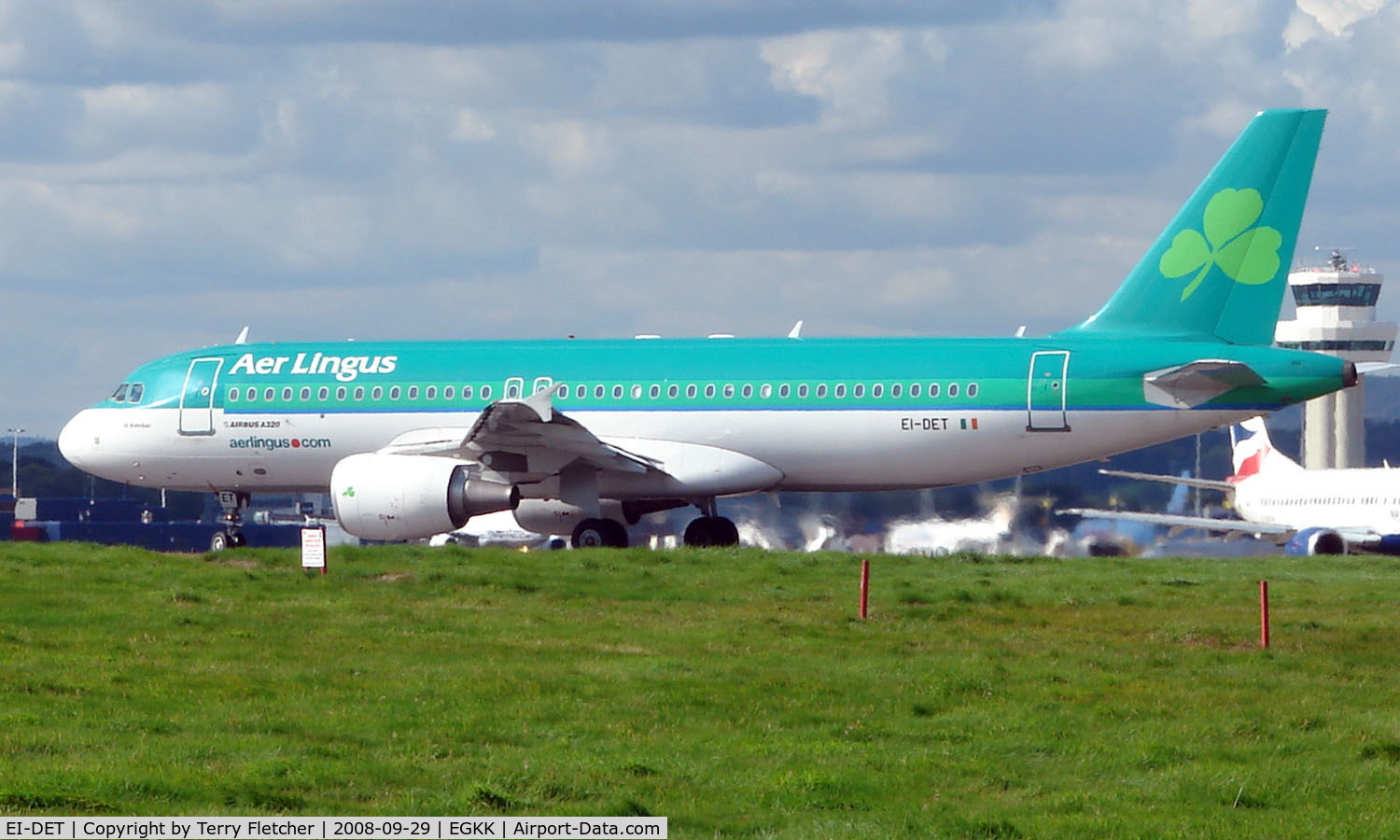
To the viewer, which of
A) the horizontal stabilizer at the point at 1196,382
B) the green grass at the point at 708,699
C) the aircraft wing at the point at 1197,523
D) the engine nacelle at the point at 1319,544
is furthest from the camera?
the engine nacelle at the point at 1319,544

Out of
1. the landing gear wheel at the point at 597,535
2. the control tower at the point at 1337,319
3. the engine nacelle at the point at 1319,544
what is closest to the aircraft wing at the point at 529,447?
the landing gear wheel at the point at 597,535

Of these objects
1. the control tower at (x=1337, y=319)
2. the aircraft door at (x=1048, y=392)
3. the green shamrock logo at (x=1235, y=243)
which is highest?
the control tower at (x=1337, y=319)

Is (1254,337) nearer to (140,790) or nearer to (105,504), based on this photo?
(140,790)

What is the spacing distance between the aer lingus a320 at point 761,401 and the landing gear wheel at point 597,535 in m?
0.04

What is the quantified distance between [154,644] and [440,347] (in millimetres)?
16229

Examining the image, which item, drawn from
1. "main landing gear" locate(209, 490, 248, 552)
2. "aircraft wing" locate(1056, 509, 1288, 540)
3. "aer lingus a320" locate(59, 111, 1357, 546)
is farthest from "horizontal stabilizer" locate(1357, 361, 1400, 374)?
"main landing gear" locate(209, 490, 248, 552)

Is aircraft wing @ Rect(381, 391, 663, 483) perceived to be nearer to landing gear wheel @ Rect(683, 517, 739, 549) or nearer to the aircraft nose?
landing gear wheel @ Rect(683, 517, 739, 549)

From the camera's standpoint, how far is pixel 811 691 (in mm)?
17062

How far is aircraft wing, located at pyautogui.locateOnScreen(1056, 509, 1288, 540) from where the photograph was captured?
145 feet

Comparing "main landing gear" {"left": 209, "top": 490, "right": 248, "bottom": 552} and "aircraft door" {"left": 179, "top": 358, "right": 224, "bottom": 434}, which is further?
"main landing gear" {"left": 209, "top": 490, "right": 248, "bottom": 552}

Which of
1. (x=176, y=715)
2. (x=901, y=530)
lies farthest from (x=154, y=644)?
(x=901, y=530)

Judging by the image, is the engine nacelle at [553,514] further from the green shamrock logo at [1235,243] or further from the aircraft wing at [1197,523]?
the aircraft wing at [1197,523]

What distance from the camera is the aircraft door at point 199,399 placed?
35.6 metres
